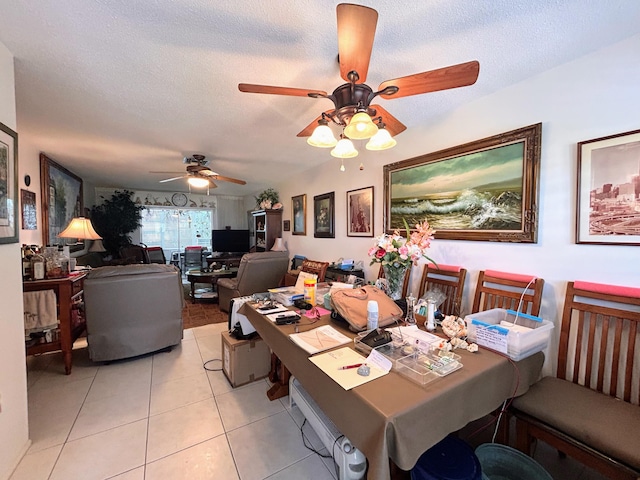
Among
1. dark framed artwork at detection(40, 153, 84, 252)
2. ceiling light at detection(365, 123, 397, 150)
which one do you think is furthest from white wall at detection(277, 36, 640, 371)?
dark framed artwork at detection(40, 153, 84, 252)

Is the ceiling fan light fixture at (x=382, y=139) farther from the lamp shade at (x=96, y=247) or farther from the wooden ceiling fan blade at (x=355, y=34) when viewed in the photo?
the lamp shade at (x=96, y=247)

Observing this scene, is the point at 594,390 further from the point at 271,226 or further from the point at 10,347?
the point at 271,226

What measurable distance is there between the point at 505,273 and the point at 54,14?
2.90 meters

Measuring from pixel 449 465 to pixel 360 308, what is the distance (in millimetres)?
766

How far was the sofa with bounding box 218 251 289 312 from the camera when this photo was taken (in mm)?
3553

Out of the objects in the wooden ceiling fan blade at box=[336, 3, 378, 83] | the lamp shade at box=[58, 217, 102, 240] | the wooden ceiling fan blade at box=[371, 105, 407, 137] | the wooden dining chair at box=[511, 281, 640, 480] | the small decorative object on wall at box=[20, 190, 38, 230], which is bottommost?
the wooden dining chair at box=[511, 281, 640, 480]

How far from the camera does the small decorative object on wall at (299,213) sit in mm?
4329

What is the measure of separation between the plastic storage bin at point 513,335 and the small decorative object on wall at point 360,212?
1717 millimetres

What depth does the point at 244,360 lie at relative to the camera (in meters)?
2.17

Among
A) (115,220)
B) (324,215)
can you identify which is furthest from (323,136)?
(115,220)

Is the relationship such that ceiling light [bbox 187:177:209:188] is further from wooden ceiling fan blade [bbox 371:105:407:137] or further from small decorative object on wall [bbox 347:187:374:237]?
wooden ceiling fan blade [bbox 371:105:407:137]

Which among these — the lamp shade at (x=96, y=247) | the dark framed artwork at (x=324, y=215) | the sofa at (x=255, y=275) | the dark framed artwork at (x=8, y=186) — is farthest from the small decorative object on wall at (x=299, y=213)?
the lamp shade at (x=96, y=247)

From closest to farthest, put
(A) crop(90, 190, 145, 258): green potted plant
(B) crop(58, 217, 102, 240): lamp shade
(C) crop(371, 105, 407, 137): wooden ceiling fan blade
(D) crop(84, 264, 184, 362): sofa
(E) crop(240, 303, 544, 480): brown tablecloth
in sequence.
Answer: (E) crop(240, 303, 544, 480): brown tablecloth < (C) crop(371, 105, 407, 137): wooden ceiling fan blade < (D) crop(84, 264, 184, 362): sofa < (B) crop(58, 217, 102, 240): lamp shade < (A) crop(90, 190, 145, 258): green potted plant

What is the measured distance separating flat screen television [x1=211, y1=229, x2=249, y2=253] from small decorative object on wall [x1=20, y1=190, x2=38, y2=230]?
10.4 feet
